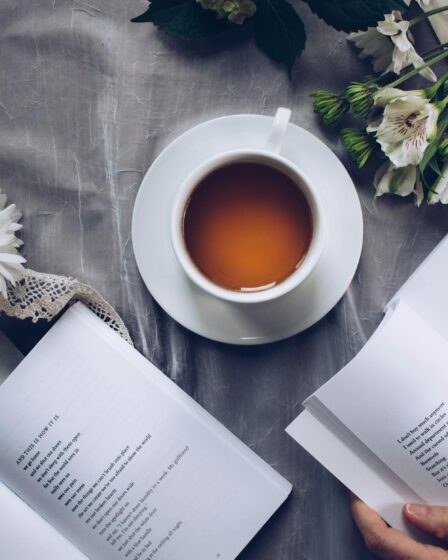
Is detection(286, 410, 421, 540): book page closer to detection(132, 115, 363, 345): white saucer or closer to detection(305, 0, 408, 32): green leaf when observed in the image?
detection(132, 115, 363, 345): white saucer

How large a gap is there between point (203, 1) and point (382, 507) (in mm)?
631

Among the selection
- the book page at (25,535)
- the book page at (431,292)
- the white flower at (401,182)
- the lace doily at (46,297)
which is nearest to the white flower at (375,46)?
the white flower at (401,182)

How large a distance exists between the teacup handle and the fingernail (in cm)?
44

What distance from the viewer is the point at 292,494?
74cm

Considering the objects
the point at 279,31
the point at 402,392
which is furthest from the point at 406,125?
the point at 402,392

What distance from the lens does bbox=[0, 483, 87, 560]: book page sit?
68 centimetres

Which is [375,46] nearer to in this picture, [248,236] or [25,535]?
[248,236]

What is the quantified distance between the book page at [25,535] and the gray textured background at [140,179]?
19 centimetres

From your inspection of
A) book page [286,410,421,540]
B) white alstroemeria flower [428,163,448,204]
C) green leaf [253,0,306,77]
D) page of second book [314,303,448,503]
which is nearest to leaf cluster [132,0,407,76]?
green leaf [253,0,306,77]

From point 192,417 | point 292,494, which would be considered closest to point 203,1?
point 192,417

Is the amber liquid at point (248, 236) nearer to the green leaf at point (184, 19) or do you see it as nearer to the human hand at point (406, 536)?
the green leaf at point (184, 19)

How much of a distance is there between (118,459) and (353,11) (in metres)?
0.57

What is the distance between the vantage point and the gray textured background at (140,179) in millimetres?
733

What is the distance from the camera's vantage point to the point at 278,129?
24.6 inches
